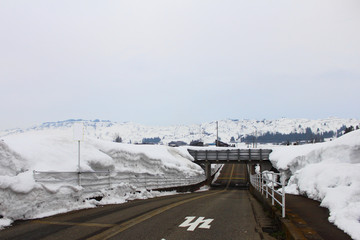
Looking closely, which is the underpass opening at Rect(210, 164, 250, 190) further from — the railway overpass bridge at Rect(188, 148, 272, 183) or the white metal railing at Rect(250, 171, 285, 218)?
the white metal railing at Rect(250, 171, 285, 218)

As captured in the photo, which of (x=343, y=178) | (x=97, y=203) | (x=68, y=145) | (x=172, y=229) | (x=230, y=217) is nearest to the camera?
(x=172, y=229)

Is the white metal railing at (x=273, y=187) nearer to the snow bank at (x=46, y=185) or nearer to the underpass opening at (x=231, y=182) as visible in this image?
the snow bank at (x=46, y=185)

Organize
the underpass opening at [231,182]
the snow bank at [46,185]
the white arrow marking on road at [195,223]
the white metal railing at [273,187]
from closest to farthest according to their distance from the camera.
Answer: the white metal railing at [273,187]
the white arrow marking on road at [195,223]
the snow bank at [46,185]
the underpass opening at [231,182]

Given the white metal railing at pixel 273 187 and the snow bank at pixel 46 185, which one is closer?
the white metal railing at pixel 273 187

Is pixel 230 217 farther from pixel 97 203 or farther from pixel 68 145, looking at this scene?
pixel 68 145

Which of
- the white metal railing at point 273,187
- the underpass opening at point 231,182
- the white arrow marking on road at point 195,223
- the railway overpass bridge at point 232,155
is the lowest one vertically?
the underpass opening at point 231,182

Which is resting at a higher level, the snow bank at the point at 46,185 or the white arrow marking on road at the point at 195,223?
the snow bank at the point at 46,185

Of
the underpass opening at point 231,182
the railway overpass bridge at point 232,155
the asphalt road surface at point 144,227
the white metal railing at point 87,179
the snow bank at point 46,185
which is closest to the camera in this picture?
the asphalt road surface at point 144,227

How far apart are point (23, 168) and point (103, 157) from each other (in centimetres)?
719

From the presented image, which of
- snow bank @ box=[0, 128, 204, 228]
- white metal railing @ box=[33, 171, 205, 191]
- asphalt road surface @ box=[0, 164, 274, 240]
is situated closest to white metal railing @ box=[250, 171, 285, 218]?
asphalt road surface @ box=[0, 164, 274, 240]

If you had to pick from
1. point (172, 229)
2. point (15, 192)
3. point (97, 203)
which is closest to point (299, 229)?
point (172, 229)

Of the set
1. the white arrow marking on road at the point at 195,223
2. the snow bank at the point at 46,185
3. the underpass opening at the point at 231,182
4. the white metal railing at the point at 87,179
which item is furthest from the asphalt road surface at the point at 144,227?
the underpass opening at the point at 231,182

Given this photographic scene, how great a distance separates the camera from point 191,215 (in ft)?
35.9

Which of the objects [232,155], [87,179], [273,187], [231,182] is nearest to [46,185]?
[87,179]
